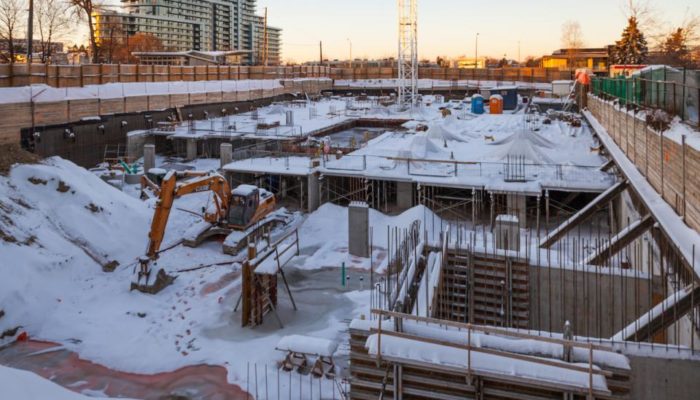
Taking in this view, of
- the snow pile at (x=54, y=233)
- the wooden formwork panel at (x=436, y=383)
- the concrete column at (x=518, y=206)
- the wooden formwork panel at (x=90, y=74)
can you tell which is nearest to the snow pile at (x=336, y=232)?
the concrete column at (x=518, y=206)

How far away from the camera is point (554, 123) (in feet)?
113

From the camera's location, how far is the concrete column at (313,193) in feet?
75.4

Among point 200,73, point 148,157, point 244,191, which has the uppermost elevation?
point 200,73

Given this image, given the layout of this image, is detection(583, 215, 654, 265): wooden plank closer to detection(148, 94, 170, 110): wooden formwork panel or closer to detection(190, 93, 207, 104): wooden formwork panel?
detection(148, 94, 170, 110): wooden formwork panel

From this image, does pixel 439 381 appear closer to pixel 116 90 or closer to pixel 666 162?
pixel 666 162

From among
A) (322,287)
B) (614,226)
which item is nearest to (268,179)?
(322,287)

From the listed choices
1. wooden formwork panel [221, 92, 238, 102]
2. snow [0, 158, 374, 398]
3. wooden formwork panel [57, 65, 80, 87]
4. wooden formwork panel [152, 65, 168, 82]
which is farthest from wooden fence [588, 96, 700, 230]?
wooden formwork panel [221, 92, 238, 102]

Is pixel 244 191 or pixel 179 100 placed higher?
pixel 179 100

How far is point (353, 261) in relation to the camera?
17812mm

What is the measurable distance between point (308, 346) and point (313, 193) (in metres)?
12.5

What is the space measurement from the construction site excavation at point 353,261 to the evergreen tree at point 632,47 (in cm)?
2527

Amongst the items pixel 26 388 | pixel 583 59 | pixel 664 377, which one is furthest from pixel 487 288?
pixel 583 59

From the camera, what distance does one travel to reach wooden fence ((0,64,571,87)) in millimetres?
27406

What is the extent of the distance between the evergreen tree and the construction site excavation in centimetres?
2527
